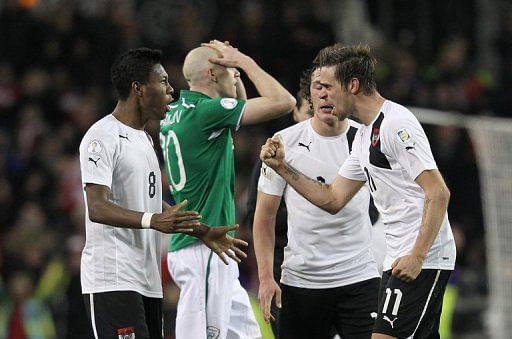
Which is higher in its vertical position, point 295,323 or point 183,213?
point 183,213

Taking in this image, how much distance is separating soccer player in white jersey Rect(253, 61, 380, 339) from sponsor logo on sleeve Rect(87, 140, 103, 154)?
133 cm

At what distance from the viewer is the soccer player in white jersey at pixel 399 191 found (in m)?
6.08

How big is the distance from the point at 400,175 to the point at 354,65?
0.69 m

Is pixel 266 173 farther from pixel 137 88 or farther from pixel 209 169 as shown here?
pixel 137 88

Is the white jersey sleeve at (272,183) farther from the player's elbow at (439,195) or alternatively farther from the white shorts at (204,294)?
the player's elbow at (439,195)

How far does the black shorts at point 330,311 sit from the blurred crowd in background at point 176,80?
427 centimetres

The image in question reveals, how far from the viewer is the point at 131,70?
679 cm

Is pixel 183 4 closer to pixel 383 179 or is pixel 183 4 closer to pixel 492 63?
pixel 492 63

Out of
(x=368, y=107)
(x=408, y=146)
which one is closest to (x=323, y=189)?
(x=368, y=107)

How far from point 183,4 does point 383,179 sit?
9.29m

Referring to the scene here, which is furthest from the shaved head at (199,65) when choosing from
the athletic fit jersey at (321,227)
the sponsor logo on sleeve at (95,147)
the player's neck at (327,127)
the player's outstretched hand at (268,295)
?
the player's outstretched hand at (268,295)

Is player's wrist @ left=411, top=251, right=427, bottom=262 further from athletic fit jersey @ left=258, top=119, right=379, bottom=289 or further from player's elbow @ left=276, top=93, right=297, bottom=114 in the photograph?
player's elbow @ left=276, top=93, right=297, bottom=114

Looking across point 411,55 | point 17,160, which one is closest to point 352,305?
point 17,160

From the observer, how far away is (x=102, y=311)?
648cm
